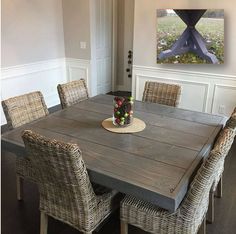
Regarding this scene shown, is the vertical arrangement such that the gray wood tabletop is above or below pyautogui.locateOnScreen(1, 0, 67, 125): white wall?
below

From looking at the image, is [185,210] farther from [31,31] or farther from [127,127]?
[31,31]

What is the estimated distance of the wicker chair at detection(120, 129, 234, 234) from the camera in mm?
1545

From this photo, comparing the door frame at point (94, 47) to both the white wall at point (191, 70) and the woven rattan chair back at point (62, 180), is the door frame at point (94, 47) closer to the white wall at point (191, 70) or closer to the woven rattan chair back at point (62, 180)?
the white wall at point (191, 70)

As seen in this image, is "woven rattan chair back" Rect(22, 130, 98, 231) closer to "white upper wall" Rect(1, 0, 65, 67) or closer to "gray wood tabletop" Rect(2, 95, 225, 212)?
"gray wood tabletop" Rect(2, 95, 225, 212)

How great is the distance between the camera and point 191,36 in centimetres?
375

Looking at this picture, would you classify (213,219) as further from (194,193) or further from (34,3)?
(34,3)

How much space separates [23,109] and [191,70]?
2579 mm

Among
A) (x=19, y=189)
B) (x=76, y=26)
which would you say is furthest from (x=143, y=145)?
(x=76, y=26)

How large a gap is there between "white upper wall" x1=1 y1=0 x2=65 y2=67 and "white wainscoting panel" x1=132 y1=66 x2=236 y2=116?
173 cm

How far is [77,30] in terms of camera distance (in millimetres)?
4980

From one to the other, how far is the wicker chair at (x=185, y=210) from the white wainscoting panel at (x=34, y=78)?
10.4 feet

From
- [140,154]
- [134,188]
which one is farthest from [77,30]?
[134,188]

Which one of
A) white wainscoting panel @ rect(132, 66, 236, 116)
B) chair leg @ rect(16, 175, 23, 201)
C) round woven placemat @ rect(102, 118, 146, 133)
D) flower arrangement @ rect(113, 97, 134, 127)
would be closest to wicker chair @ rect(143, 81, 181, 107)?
round woven placemat @ rect(102, 118, 146, 133)

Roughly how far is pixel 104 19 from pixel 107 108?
10.3 feet
